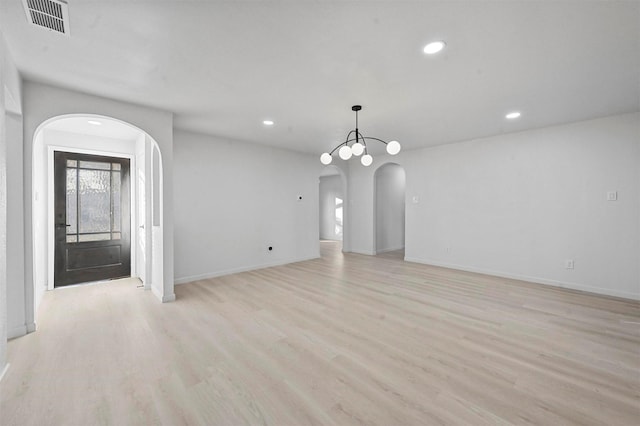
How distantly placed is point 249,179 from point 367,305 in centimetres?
341

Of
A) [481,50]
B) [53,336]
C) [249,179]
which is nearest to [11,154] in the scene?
[53,336]

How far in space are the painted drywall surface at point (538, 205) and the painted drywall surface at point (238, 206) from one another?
8.73ft

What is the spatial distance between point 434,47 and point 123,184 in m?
5.42

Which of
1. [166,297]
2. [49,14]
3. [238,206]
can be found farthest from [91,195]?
[49,14]

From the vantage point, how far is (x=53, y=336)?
2686 millimetres

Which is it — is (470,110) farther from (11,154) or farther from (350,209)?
(11,154)

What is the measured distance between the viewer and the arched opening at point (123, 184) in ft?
12.5

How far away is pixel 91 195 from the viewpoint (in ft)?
15.2

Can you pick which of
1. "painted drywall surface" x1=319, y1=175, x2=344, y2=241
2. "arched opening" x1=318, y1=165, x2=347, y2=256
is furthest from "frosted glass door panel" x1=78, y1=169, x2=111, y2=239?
"painted drywall surface" x1=319, y1=175, x2=344, y2=241

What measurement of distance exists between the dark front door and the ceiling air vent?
3377 mm

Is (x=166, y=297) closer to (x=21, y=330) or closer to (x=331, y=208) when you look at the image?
(x=21, y=330)

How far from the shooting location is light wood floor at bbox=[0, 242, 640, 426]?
1.71m

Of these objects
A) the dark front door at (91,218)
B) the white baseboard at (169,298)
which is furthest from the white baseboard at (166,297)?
the dark front door at (91,218)

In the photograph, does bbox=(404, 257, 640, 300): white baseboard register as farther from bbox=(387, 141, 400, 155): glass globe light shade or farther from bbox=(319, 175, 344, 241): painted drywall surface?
bbox=(319, 175, 344, 241): painted drywall surface
